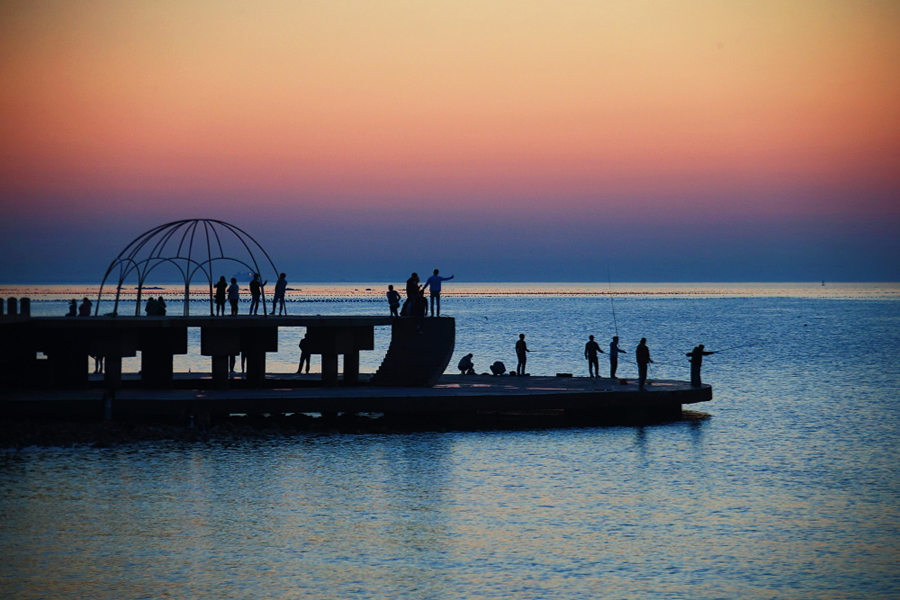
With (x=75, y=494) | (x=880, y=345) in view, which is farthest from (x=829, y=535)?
(x=880, y=345)

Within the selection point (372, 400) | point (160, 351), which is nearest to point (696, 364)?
point (372, 400)

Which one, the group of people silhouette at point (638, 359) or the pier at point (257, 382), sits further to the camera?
the group of people silhouette at point (638, 359)

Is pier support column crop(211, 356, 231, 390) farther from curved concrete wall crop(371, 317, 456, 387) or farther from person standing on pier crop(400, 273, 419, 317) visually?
person standing on pier crop(400, 273, 419, 317)

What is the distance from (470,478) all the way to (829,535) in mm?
8681

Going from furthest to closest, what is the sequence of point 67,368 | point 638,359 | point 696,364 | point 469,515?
point 696,364, point 67,368, point 638,359, point 469,515

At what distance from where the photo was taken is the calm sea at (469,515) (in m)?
17.4

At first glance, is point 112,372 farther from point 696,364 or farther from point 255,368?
point 696,364

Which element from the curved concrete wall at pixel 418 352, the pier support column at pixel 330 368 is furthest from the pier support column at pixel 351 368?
the curved concrete wall at pixel 418 352

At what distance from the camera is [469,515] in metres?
22.2

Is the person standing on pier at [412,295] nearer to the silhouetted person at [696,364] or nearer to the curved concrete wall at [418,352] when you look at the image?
the curved concrete wall at [418,352]

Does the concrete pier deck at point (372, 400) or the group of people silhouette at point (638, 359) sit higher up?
the group of people silhouette at point (638, 359)

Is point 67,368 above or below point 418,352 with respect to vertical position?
below

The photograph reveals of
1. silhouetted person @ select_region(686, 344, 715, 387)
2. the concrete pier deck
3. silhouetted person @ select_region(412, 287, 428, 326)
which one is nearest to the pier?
the concrete pier deck

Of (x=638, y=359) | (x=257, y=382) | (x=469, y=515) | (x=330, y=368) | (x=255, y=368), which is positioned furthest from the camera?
(x=257, y=382)
